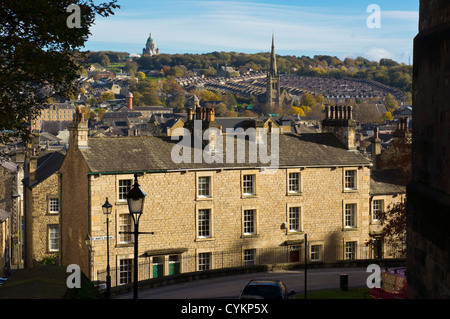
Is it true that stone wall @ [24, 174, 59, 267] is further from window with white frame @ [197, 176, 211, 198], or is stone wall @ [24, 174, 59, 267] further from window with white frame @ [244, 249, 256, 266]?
window with white frame @ [244, 249, 256, 266]

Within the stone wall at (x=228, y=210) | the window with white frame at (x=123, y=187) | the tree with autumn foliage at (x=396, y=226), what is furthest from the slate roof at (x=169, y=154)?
the tree with autumn foliage at (x=396, y=226)

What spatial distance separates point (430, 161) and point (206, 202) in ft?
81.4

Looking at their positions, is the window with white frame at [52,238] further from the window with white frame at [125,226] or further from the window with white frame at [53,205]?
the window with white frame at [125,226]

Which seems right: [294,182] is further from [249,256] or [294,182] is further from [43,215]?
[43,215]

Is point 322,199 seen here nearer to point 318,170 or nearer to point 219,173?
point 318,170

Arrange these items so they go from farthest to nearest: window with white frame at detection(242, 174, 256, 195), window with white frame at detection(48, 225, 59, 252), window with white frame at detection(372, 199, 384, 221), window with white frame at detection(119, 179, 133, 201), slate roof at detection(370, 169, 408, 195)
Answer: window with white frame at detection(48, 225, 59, 252) < slate roof at detection(370, 169, 408, 195) < window with white frame at detection(372, 199, 384, 221) < window with white frame at detection(242, 174, 256, 195) < window with white frame at detection(119, 179, 133, 201)

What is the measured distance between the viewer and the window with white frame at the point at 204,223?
3768 cm

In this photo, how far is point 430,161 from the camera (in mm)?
13539

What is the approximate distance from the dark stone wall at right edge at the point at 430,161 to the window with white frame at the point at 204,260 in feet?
77.0

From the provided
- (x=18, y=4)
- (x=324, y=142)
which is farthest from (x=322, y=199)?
(x=18, y=4)

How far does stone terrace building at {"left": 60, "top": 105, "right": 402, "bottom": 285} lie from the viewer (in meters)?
35.6

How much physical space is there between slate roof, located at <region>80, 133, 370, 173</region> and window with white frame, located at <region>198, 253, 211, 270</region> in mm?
5033

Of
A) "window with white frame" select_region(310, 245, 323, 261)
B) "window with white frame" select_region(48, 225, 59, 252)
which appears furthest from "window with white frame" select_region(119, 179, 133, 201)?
"window with white frame" select_region(48, 225, 59, 252)

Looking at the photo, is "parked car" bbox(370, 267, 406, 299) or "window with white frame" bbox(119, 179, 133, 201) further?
"window with white frame" bbox(119, 179, 133, 201)
